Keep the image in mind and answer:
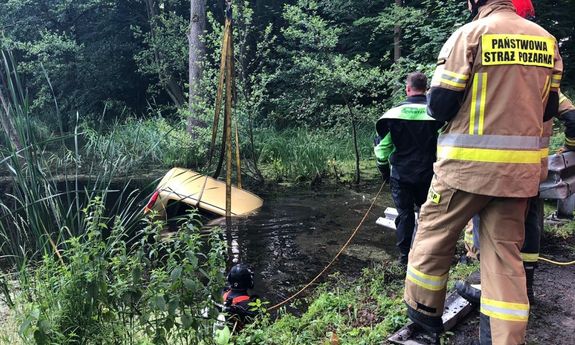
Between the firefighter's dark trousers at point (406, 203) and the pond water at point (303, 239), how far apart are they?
0.73 m

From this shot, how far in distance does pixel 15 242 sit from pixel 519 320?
3.04 m

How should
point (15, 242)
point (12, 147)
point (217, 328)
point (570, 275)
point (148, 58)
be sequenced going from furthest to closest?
point (148, 58) < point (570, 275) < point (15, 242) < point (12, 147) < point (217, 328)

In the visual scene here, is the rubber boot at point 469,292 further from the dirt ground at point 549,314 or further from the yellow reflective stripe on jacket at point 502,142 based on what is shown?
the yellow reflective stripe on jacket at point 502,142

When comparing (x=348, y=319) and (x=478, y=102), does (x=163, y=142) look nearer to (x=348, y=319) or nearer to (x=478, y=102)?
(x=348, y=319)

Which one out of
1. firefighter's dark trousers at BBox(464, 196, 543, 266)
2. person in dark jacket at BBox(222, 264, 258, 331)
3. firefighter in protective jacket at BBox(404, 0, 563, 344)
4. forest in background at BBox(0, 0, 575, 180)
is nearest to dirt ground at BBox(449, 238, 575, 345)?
firefighter's dark trousers at BBox(464, 196, 543, 266)

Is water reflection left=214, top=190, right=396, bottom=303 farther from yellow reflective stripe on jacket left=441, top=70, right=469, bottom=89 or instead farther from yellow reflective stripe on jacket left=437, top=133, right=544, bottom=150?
yellow reflective stripe on jacket left=441, top=70, right=469, bottom=89

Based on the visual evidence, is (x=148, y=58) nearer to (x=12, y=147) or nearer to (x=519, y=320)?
(x=12, y=147)

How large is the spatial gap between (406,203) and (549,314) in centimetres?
140

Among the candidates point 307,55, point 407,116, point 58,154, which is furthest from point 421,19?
point 58,154

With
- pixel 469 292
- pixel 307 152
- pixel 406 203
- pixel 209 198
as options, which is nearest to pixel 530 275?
pixel 469 292

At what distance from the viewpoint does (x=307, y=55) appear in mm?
10242

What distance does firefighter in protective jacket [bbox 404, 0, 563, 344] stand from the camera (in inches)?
86.7

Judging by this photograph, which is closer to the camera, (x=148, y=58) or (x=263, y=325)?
(x=263, y=325)

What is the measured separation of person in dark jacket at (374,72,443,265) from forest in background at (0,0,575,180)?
6.26ft
